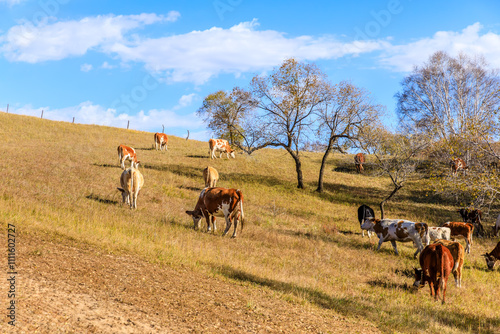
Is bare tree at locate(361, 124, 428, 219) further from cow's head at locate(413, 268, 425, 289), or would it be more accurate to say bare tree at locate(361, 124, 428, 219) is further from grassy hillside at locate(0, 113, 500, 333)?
cow's head at locate(413, 268, 425, 289)

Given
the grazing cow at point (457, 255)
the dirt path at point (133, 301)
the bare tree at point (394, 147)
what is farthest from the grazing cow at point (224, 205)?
the bare tree at point (394, 147)

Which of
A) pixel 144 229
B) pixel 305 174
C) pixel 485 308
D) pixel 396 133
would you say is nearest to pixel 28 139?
pixel 305 174

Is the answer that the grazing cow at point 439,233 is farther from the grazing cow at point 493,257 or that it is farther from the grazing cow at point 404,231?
the grazing cow at point 493,257

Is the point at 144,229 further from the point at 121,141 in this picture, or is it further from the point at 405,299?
the point at 121,141

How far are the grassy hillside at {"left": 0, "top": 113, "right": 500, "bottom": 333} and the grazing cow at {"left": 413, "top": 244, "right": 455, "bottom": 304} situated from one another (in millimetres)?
511

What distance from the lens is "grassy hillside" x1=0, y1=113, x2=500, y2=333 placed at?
9.57 m

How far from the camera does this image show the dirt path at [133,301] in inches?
227

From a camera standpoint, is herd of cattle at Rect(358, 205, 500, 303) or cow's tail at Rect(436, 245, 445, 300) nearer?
cow's tail at Rect(436, 245, 445, 300)

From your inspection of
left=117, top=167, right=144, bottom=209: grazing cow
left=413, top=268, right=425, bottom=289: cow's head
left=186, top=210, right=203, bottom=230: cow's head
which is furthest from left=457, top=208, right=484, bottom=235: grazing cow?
left=117, top=167, right=144, bottom=209: grazing cow

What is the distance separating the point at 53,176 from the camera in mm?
21594

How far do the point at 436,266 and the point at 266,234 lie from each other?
6910 millimetres

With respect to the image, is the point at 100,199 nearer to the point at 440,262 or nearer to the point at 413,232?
the point at 413,232

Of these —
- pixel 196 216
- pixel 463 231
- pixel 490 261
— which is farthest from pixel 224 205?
pixel 463 231

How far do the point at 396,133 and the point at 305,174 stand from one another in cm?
1186
